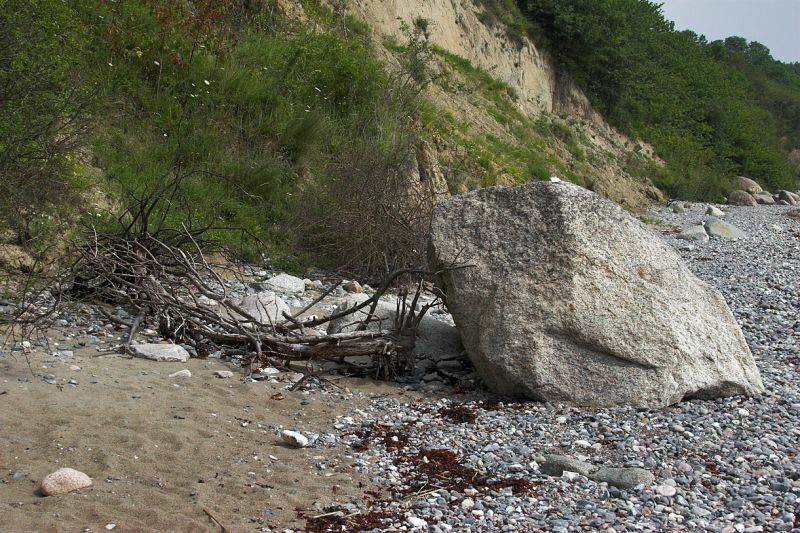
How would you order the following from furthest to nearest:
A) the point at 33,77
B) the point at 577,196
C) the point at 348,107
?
the point at 348,107 < the point at 33,77 < the point at 577,196

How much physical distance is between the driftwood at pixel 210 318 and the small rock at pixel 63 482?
2.11 meters

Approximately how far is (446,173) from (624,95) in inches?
721

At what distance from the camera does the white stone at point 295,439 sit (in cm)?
466

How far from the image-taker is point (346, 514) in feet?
12.6

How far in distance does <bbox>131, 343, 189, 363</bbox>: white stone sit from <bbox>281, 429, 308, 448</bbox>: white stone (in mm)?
1501

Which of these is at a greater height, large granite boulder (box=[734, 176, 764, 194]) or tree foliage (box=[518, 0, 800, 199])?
tree foliage (box=[518, 0, 800, 199])

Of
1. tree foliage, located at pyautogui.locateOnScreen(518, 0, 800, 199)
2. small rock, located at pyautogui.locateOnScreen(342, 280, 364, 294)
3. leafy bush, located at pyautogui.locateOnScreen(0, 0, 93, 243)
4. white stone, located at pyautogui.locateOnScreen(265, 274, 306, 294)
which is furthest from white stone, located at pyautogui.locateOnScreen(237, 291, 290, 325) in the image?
tree foliage, located at pyautogui.locateOnScreen(518, 0, 800, 199)

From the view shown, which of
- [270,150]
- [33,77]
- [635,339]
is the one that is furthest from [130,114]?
[635,339]

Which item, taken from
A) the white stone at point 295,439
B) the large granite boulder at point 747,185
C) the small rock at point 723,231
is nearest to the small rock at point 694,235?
the small rock at point 723,231

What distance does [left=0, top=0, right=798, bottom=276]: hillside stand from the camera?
712 centimetres

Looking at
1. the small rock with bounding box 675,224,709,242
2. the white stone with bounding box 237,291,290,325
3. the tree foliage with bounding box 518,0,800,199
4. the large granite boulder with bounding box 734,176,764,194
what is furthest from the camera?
the large granite boulder with bounding box 734,176,764,194

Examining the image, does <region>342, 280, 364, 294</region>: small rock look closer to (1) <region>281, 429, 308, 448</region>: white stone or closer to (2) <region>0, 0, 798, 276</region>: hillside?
(2) <region>0, 0, 798, 276</region>: hillside

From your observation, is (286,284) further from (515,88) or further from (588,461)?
(515,88)

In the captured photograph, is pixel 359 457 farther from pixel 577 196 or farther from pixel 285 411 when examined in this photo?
pixel 577 196
